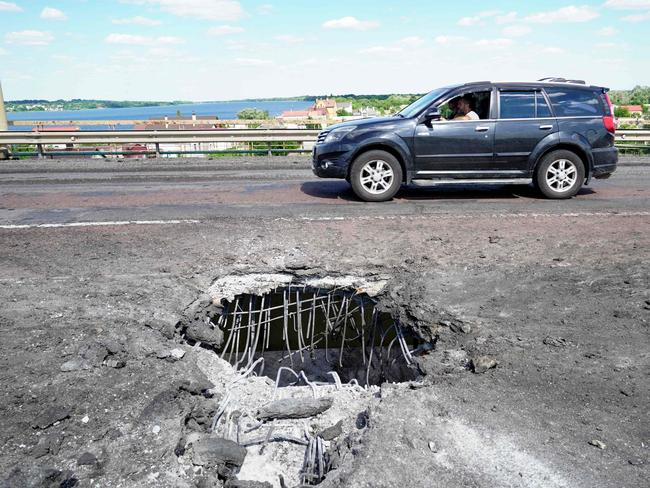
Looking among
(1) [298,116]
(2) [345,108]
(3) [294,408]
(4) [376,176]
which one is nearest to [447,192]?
(4) [376,176]

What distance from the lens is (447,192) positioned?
1018cm

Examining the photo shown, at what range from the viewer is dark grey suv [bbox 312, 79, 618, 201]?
8914 millimetres

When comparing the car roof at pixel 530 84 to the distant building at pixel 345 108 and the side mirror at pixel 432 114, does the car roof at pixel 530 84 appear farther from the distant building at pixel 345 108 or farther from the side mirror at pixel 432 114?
the distant building at pixel 345 108

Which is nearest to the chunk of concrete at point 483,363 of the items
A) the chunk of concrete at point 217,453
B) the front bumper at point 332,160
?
the chunk of concrete at point 217,453

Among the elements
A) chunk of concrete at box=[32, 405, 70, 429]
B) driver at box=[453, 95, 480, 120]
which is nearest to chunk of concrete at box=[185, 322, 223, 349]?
chunk of concrete at box=[32, 405, 70, 429]

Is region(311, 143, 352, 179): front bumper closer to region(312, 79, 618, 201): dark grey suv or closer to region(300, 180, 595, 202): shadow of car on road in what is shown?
region(312, 79, 618, 201): dark grey suv

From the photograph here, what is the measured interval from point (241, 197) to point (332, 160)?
1.95 meters

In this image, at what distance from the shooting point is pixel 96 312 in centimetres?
489

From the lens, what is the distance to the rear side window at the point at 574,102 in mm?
9055

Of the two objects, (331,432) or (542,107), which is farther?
(542,107)

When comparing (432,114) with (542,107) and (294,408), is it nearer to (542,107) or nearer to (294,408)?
(542,107)

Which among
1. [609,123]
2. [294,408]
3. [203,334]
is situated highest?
[609,123]

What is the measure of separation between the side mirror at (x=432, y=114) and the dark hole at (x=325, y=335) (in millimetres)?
3843

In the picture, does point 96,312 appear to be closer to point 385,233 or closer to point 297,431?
point 297,431
